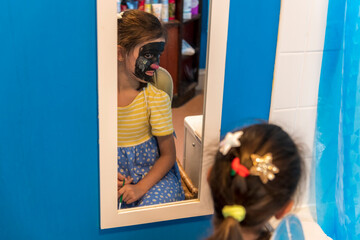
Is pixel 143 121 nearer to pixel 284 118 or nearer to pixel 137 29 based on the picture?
pixel 137 29

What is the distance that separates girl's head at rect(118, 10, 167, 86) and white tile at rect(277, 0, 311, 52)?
0.30m

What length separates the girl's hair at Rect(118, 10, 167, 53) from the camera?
1.09 metres

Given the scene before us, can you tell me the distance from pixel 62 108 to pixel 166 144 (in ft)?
0.96

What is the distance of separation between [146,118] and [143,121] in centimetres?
1

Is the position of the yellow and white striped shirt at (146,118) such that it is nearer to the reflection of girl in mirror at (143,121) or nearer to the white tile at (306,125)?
the reflection of girl in mirror at (143,121)

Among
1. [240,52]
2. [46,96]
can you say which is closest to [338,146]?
[240,52]

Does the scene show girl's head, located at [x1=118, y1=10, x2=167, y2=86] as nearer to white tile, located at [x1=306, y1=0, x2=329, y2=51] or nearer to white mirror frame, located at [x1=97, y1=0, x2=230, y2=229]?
white mirror frame, located at [x1=97, y1=0, x2=230, y2=229]

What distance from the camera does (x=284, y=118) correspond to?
1314 mm

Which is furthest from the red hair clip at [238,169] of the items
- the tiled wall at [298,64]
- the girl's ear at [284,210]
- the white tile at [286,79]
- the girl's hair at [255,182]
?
the white tile at [286,79]

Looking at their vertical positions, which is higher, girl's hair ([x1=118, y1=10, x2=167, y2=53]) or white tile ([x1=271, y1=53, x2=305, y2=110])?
girl's hair ([x1=118, y1=10, x2=167, y2=53])

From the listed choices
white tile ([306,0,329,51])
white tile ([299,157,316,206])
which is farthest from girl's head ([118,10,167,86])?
white tile ([299,157,316,206])

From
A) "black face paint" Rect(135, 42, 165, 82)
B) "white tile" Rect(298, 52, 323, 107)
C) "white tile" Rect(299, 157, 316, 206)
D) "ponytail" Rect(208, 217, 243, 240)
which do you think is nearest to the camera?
"ponytail" Rect(208, 217, 243, 240)

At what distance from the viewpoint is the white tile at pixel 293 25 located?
1.19m

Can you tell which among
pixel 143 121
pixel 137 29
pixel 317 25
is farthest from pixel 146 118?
pixel 317 25
